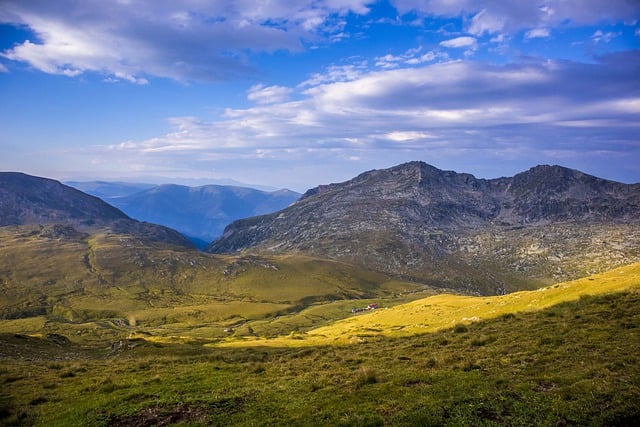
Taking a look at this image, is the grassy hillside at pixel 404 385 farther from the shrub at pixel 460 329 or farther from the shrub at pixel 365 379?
the shrub at pixel 460 329

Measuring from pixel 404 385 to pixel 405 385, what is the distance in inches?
2.4

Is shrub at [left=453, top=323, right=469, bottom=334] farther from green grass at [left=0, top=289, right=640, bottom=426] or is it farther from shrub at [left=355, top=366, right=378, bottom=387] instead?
shrub at [left=355, top=366, right=378, bottom=387]

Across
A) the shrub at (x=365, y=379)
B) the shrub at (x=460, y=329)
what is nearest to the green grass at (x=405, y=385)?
the shrub at (x=365, y=379)

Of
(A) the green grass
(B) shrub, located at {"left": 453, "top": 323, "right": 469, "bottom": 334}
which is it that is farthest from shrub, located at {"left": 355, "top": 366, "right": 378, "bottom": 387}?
(B) shrub, located at {"left": 453, "top": 323, "right": 469, "bottom": 334}

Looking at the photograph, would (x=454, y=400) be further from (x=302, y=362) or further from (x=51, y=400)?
(x=51, y=400)

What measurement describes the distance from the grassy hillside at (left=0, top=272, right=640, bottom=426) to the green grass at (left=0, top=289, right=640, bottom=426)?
8cm

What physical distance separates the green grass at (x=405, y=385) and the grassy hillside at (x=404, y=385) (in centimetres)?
8

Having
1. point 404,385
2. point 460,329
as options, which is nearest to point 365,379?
point 404,385

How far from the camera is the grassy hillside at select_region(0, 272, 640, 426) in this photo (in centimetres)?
1922

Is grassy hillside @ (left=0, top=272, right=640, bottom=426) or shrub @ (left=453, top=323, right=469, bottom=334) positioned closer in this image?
grassy hillside @ (left=0, top=272, right=640, bottom=426)

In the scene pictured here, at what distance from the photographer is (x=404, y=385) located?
23.8m

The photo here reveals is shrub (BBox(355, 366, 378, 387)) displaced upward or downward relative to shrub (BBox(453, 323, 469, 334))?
upward

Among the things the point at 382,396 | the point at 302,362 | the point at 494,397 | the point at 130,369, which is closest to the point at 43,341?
the point at 130,369

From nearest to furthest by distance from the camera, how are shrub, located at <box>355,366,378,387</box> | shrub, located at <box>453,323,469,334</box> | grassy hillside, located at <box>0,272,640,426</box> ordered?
grassy hillside, located at <box>0,272,640,426</box>, shrub, located at <box>355,366,378,387</box>, shrub, located at <box>453,323,469,334</box>
